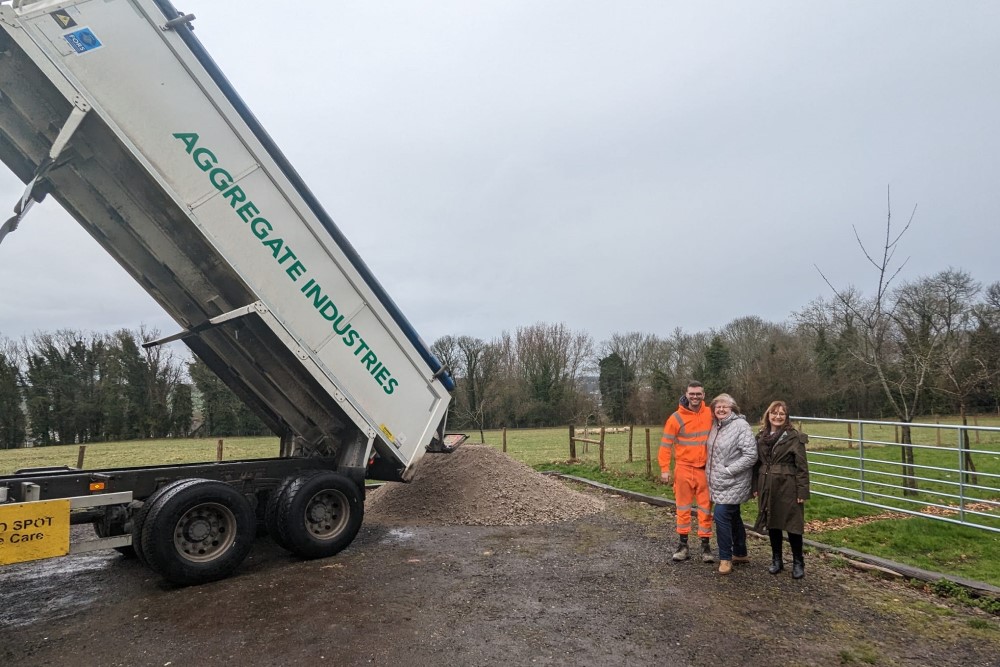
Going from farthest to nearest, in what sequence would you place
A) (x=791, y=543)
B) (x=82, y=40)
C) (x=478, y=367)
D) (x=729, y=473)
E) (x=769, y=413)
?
(x=478, y=367), (x=769, y=413), (x=729, y=473), (x=791, y=543), (x=82, y=40)

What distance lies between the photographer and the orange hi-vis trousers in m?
5.71

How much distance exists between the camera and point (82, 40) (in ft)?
13.6

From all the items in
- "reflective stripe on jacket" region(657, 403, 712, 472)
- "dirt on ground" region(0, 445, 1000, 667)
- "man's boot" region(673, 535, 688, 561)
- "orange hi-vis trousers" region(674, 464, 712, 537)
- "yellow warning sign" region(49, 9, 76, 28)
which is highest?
"yellow warning sign" region(49, 9, 76, 28)

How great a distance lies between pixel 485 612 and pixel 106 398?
1592 inches

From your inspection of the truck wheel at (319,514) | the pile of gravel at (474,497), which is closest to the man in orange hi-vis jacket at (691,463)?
the pile of gravel at (474,497)

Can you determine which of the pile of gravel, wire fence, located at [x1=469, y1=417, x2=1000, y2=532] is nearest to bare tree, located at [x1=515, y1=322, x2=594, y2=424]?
wire fence, located at [x1=469, y1=417, x2=1000, y2=532]

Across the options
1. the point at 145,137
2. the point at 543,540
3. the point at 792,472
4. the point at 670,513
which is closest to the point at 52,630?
the point at 145,137

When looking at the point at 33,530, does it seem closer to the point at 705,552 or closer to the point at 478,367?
the point at 705,552

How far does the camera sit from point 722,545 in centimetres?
535

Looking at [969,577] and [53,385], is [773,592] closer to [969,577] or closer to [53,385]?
[969,577]

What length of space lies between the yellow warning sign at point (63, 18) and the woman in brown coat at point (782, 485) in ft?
21.9

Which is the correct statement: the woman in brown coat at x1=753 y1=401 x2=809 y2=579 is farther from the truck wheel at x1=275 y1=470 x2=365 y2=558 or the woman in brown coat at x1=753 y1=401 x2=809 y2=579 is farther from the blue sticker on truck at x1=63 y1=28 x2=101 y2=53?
the blue sticker on truck at x1=63 y1=28 x2=101 y2=53

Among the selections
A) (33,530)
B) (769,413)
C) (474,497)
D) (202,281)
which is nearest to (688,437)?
(769,413)

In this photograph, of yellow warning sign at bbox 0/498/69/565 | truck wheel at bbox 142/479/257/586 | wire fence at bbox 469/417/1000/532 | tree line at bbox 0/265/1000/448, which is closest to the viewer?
yellow warning sign at bbox 0/498/69/565
